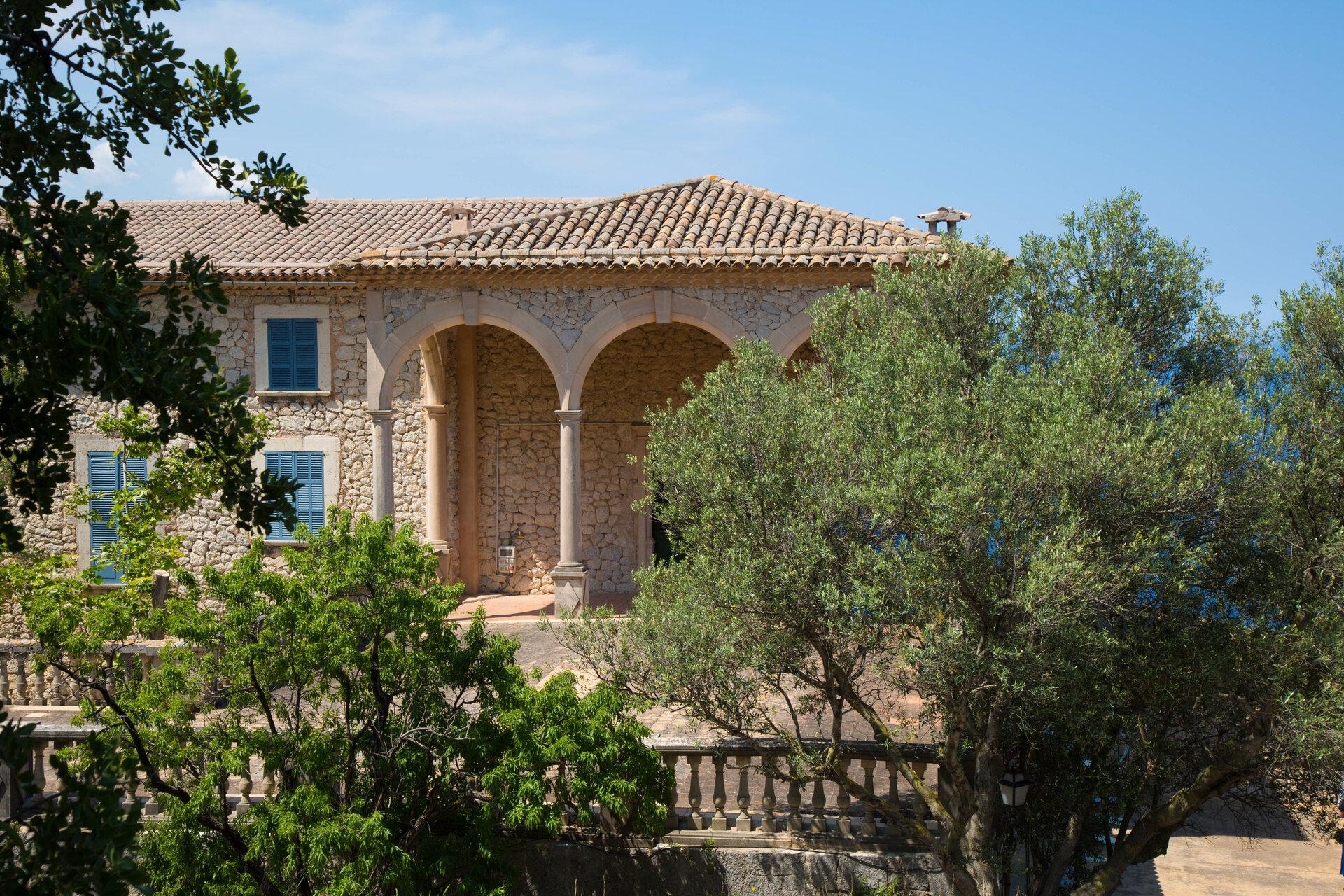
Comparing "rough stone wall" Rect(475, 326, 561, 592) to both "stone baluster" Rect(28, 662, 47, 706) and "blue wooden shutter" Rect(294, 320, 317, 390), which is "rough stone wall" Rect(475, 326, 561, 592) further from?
"stone baluster" Rect(28, 662, 47, 706)

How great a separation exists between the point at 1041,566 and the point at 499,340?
12.6 metres

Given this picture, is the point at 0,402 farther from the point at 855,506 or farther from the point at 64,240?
the point at 855,506

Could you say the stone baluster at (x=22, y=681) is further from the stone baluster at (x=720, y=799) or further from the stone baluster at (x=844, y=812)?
→ the stone baluster at (x=844, y=812)

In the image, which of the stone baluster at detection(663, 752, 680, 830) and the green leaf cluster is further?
the stone baluster at detection(663, 752, 680, 830)

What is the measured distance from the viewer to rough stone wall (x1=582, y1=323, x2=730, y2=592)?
16125 millimetres

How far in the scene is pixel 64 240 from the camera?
315cm

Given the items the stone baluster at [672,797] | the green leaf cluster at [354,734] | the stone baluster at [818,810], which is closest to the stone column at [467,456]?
the green leaf cluster at [354,734]

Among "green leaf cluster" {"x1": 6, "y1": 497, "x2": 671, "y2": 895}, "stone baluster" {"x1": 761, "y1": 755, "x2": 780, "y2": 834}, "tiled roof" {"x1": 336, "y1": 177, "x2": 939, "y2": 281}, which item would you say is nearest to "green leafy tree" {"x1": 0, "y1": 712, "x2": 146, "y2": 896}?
"green leaf cluster" {"x1": 6, "y1": 497, "x2": 671, "y2": 895}

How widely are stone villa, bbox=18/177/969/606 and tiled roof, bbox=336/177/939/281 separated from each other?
34mm

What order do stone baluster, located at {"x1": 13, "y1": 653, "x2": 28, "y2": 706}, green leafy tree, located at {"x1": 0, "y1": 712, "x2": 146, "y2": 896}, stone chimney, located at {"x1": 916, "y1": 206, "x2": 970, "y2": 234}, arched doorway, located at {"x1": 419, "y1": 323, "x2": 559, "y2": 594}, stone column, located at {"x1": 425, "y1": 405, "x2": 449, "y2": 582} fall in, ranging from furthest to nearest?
1. arched doorway, located at {"x1": 419, "y1": 323, "x2": 559, "y2": 594}
2. stone column, located at {"x1": 425, "y1": 405, "x2": 449, "y2": 582}
3. stone chimney, located at {"x1": 916, "y1": 206, "x2": 970, "y2": 234}
4. stone baluster, located at {"x1": 13, "y1": 653, "x2": 28, "y2": 706}
5. green leafy tree, located at {"x1": 0, "y1": 712, "x2": 146, "y2": 896}

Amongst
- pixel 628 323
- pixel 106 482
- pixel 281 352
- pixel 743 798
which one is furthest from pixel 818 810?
pixel 106 482

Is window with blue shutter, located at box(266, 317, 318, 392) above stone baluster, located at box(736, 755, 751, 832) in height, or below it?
above

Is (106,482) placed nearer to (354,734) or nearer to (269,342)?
(269,342)

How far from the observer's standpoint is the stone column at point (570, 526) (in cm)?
1359
